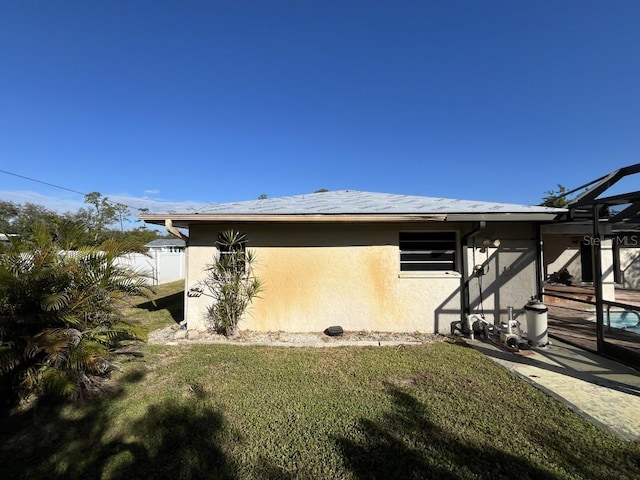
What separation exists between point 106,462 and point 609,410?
18.9 ft

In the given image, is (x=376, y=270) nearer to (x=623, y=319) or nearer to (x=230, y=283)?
(x=230, y=283)

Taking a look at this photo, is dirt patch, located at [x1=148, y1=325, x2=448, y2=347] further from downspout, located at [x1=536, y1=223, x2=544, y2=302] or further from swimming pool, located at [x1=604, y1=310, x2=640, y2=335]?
swimming pool, located at [x1=604, y1=310, x2=640, y2=335]

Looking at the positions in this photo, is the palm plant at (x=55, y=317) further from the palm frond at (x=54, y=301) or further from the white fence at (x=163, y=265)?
the white fence at (x=163, y=265)

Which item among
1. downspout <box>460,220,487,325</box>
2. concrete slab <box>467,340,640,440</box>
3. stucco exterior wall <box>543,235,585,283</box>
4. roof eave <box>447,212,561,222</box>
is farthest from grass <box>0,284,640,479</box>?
stucco exterior wall <box>543,235,585,283</box>

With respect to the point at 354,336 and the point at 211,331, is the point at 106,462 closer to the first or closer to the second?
the point at 211,331

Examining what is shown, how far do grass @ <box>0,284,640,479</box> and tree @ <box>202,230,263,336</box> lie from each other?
6.36ft

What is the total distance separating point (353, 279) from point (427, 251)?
6.49 feet

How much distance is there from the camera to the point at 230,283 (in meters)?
7.11

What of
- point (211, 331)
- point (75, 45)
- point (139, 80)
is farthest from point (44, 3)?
point (211, 331)

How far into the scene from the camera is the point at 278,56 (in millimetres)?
10742

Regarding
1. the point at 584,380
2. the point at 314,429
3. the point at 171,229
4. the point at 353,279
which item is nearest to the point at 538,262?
the point at 584,380

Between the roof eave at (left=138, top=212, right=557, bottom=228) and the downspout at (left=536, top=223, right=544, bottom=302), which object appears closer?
the roof eave at (left=138, top=212, right=557, bottom=228)

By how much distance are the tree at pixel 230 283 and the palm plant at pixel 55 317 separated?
2347 millimetres

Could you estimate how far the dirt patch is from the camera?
660cm
